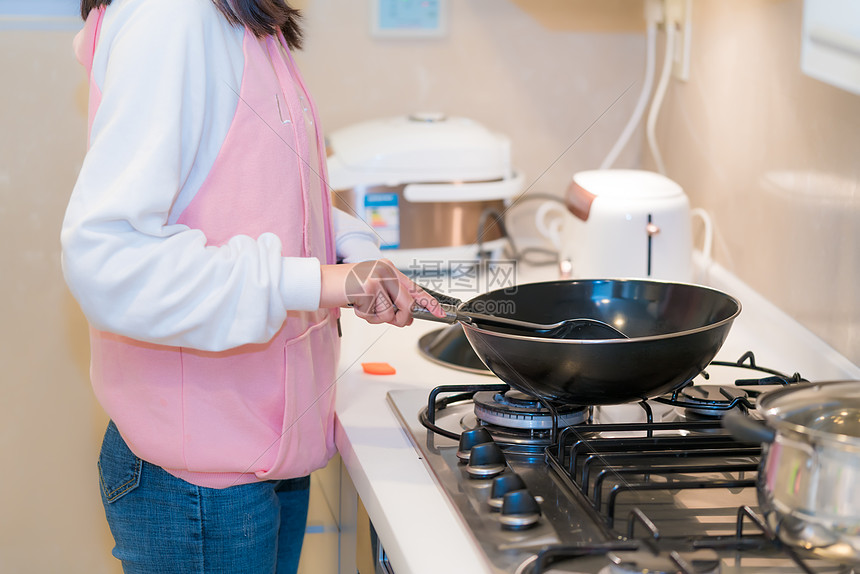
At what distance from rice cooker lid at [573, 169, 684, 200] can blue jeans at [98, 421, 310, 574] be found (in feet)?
2.33

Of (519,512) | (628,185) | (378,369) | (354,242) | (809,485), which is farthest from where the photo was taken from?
(628,185)

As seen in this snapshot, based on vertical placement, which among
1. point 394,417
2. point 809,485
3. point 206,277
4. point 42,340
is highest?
point 206,277

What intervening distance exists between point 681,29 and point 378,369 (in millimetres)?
923

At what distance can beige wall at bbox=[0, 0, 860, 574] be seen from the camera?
1278 millimetres

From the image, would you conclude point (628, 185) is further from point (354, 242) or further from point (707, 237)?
point (354, 242)

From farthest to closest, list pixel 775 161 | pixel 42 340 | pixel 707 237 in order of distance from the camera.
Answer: pixel 42 340, pixel 707 237, pixel 775 161

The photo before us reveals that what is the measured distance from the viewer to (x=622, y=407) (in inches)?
40.8

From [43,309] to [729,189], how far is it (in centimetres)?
122

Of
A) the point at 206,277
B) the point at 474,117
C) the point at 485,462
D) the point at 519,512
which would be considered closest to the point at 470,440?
the point at 485,462

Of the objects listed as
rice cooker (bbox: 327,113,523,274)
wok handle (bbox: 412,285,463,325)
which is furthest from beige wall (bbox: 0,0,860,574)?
wok handle (bbox: 412,285,463,325)

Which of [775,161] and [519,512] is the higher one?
[775,161]

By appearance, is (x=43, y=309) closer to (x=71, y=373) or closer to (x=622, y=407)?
(x=71, y=373)

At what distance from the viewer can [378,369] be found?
3.83 ft

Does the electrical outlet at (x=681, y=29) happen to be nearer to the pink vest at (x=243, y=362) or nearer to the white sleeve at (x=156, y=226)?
the pink vest at (x=243, y=362)
